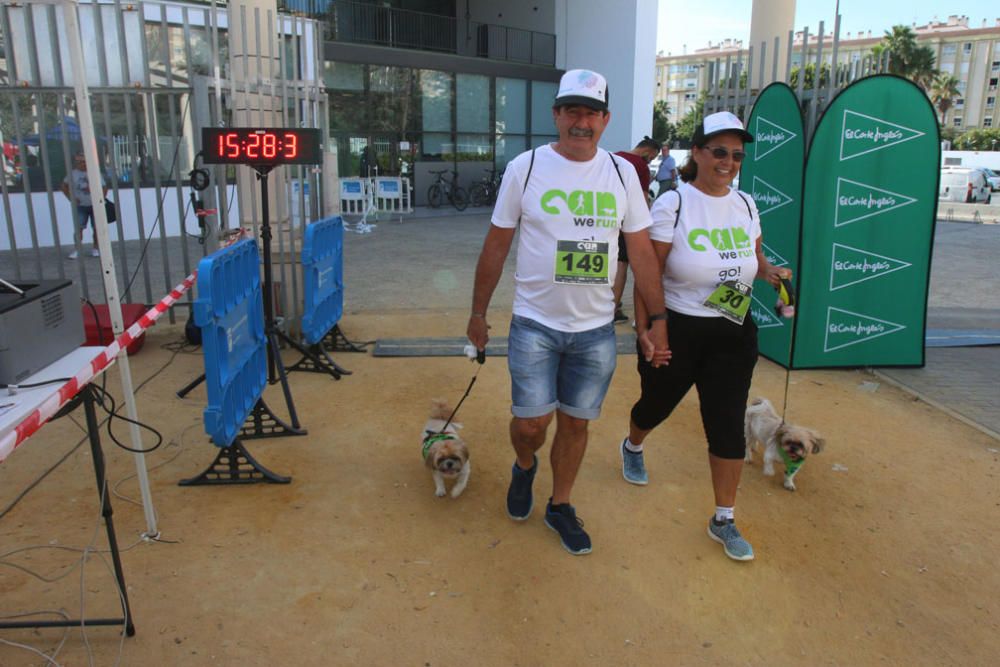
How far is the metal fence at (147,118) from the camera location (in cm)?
626

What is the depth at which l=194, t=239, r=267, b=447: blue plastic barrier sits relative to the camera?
3395 millimetres

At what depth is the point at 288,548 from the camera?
3.38 meters

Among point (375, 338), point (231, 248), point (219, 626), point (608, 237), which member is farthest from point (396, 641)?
point (375, 338)

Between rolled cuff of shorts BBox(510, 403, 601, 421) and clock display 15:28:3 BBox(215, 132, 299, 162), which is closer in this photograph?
rolled cuff of shorts BBox(510, 403, 601, 421)

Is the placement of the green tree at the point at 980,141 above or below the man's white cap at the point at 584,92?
above

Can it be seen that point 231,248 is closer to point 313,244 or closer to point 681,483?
point 313,244

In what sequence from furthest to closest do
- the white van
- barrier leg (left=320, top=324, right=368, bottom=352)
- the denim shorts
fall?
1. the white van
2. barrier leg (left=320, top=324, right=368, bottom=352)
3. the denim shorts

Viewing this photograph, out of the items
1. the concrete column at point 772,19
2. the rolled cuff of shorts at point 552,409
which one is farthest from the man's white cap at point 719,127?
the concrete column at point 772,19

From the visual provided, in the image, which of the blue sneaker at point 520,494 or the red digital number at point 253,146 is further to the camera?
the red digital number at point 253,146

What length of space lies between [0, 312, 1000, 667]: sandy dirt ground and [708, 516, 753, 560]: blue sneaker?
0.05 metres

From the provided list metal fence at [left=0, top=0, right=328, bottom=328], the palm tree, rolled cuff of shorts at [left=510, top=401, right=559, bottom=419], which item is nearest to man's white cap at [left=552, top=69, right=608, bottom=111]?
rolled cuff of shorts at [left=510, top=401, right=559, bottom=419]

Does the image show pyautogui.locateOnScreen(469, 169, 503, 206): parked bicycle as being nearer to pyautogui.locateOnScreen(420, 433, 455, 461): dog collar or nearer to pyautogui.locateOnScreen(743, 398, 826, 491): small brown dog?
pyautogui.locateOnScreen(743, 398, 826, 491): small brown dog

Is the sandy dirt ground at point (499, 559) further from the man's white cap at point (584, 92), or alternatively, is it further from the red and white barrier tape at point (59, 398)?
the man's white cap at point (584, 92)

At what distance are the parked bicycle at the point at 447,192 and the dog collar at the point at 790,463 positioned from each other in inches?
712
